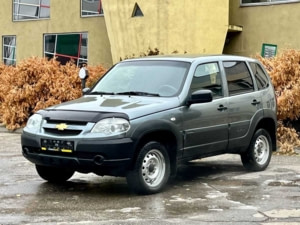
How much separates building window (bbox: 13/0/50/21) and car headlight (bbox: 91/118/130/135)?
1783cm

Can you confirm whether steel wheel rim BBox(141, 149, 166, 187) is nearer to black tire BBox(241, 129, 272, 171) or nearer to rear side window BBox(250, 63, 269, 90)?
black tire BBox(241, 129, 272, 171)

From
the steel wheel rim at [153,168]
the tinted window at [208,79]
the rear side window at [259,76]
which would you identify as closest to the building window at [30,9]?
the rear side window at [259,76]

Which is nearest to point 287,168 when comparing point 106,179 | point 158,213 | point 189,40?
point 106,179

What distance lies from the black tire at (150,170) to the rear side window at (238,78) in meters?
1.75

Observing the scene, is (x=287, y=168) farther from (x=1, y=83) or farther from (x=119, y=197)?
(x=1, y=83)

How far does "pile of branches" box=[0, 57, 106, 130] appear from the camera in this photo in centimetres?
1582

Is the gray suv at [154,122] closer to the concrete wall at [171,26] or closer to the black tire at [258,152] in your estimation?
the black tire at [258,152]

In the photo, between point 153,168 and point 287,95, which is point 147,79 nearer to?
point 153,168

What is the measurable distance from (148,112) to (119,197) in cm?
115

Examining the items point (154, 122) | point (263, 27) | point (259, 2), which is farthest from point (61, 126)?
point (259, 2)

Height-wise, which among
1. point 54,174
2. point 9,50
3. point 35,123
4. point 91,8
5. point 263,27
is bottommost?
point 54,174

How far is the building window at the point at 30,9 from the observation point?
941 inches

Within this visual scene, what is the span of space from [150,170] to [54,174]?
1571mm

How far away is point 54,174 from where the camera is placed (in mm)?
8000
